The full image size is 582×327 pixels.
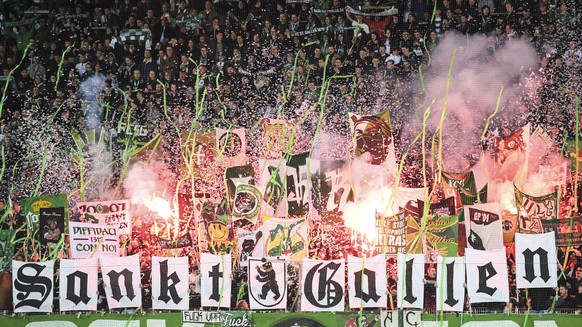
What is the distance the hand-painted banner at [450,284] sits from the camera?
34.8 ft

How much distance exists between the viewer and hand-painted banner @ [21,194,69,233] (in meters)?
11.9

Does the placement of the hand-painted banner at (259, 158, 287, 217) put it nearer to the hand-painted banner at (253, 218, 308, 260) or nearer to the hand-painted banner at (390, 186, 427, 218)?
the hand-painted banner at (253, 218, 308, 260)

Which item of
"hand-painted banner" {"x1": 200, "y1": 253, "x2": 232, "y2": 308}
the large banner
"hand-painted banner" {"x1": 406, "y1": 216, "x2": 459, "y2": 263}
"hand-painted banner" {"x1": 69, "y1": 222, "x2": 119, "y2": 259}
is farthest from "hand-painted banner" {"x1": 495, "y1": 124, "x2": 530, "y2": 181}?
"hand-painted banner" {"x1": 69, "y1": 222, "x2": 119, "y2": 259}

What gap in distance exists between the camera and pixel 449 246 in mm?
10992

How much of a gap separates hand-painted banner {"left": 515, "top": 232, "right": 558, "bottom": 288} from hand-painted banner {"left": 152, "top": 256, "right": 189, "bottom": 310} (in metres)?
3.66

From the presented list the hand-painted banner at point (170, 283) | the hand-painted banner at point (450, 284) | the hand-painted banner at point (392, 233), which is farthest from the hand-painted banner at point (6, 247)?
the hand-painted banner at point (450, 284)

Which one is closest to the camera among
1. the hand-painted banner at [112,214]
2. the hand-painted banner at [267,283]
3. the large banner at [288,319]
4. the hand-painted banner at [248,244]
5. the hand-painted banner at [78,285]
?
the large banner at [288,319]

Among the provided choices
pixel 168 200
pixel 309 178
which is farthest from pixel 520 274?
pixel 168 200

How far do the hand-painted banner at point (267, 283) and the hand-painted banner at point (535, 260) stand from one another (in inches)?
101

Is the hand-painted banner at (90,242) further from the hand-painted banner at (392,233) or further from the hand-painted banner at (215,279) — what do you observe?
the hand-painted banner at (392,233)

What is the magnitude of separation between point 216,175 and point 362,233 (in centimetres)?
242

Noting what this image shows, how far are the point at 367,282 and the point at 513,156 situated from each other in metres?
2.95

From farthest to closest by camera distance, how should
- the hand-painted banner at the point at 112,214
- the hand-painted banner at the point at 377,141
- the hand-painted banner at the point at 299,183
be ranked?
the hand-painted banner at the point at 377,141, the hand-painted banner at the point at 299,183, the hand-painted banner at the point at 112,214

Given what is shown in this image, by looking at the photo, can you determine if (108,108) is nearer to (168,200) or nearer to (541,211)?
(168,200)
